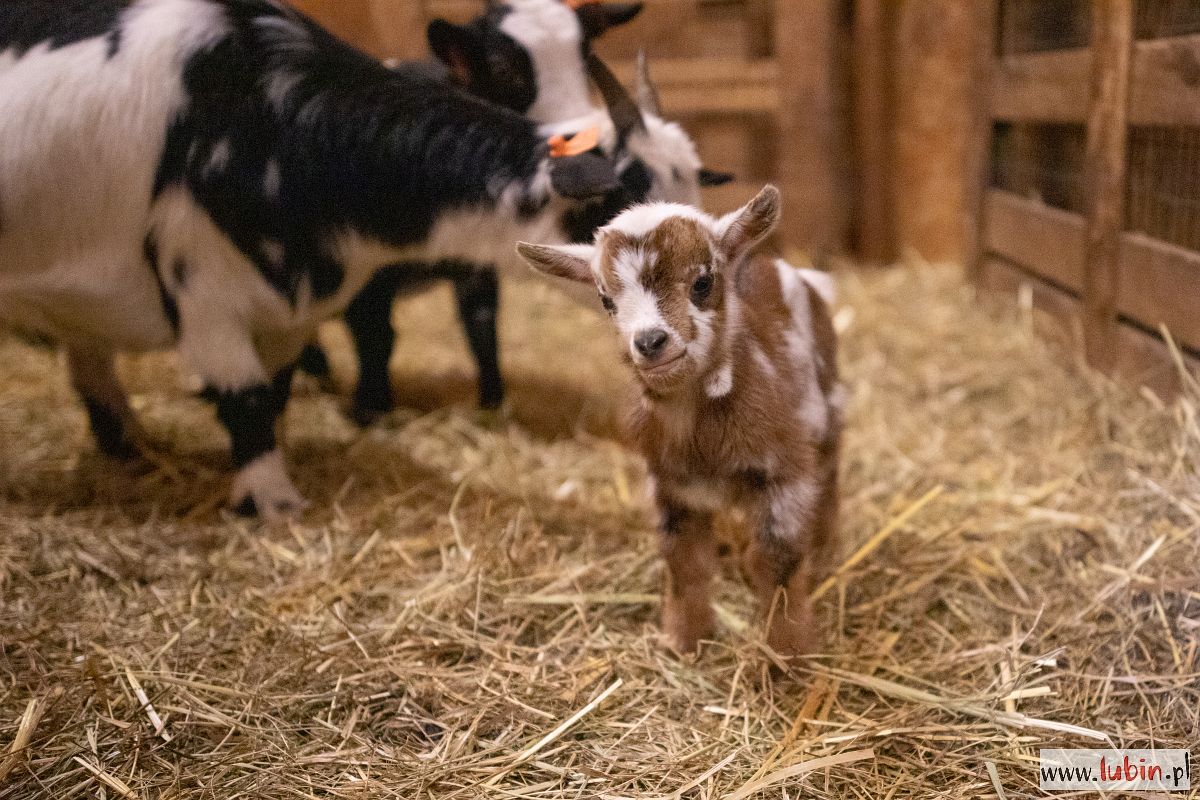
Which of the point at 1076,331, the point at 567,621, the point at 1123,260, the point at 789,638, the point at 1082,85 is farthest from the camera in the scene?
the point at 1076,331

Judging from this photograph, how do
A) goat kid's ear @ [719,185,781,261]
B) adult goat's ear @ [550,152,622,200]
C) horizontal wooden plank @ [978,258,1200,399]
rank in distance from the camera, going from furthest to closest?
horizontal wooden plank @ [978,258,1200,399] → adult goat's ear @ [550,152,622,200] → goat kid's ear @ [719,185,781,261]

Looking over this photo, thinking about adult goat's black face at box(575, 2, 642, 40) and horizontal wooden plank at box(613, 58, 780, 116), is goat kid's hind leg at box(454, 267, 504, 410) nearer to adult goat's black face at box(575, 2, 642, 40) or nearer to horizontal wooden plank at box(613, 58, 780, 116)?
adult goat's black face at box(575, 2, 642, 40)

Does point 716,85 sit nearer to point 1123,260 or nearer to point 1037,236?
point 1037,236

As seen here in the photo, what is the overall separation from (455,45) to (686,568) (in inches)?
95.1

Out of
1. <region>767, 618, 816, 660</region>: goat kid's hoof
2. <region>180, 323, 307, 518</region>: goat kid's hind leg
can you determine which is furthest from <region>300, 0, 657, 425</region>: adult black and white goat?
<region>767, 618, 816, 660</region>: goat kid's hoof

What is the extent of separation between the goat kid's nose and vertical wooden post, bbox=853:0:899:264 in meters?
3.81

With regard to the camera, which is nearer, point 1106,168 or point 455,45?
point 1106,168

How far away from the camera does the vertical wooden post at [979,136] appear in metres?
4.49

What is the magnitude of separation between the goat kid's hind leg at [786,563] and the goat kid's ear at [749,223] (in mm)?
586

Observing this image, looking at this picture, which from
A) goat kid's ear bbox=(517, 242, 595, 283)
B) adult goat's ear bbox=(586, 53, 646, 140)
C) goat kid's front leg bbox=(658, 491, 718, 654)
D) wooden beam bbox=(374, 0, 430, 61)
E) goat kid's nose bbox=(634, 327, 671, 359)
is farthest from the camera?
wooden beam bbox=(374, 0, 430, 61)

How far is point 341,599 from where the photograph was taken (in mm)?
2725

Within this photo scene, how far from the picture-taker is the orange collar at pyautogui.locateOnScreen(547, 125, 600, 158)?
291 centimetres

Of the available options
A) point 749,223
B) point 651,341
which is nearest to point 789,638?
point 651,341

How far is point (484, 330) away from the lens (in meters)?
4.21
